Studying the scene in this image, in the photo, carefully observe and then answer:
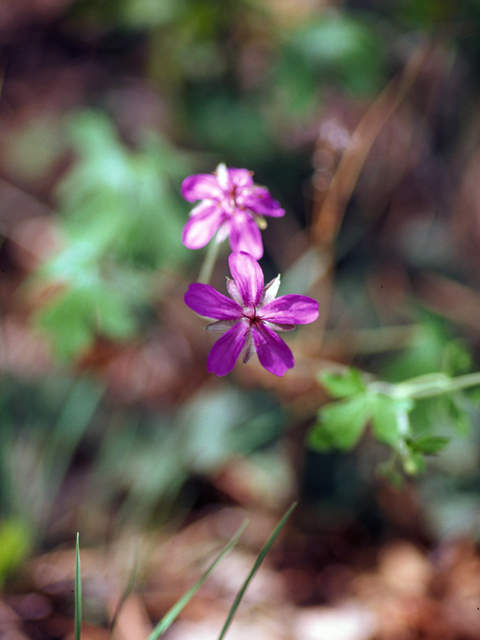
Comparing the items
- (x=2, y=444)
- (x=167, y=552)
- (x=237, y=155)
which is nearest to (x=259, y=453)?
(x=167, y=552)

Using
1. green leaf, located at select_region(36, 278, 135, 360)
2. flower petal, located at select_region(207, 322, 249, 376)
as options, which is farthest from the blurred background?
flower petal, located at select_region(207, 322, 249, 376)

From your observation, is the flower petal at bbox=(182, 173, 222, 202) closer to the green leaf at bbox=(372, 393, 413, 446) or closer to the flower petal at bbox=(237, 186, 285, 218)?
the flower petal at bbox=(237, 186, 285, 218)

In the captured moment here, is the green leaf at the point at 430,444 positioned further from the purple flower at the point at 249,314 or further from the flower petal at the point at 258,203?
the flower petal at the point at 258,203

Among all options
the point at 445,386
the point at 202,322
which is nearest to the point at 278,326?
the point at 445,386

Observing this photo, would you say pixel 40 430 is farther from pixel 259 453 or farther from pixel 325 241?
pixel 325 241

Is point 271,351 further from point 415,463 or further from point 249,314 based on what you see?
point 415,463

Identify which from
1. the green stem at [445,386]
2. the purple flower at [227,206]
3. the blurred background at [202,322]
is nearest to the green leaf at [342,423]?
the green stem at [445,386]

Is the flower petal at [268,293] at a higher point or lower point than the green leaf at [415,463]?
higher

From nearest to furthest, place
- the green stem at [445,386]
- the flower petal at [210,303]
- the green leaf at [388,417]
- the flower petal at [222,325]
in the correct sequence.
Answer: the flower petal at [210,303] < the flower petal at [222,325] < the green leaf at [388,417] < the green stem at [445,386]
